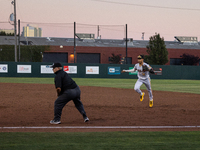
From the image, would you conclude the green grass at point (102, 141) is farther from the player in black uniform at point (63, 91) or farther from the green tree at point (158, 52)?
the green tree at point (158, 52)

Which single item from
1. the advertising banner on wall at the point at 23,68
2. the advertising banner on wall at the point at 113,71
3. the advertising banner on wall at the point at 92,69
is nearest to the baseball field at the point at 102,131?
the advertising banner on wall at the point at 23,68

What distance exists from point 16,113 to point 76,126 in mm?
3036

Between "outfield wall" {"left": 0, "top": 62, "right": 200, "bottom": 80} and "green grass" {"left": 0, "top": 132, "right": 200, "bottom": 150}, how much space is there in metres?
32.4

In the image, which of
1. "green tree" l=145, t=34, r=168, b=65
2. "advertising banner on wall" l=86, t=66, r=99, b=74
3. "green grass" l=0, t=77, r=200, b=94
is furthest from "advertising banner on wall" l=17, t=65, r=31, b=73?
"green tree" l=145, t=34, r=168, b=65

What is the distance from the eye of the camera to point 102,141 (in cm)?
557

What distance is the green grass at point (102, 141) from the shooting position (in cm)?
513

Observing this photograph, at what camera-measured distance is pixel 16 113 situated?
31.2ft

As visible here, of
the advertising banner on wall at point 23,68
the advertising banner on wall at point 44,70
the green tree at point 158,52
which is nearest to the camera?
the advertising banner on wall at point 23,68

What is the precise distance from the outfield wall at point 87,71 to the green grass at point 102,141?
106 feet

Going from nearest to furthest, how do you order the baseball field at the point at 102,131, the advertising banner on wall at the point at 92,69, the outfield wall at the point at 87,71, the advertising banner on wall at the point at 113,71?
the baseball field at the point at 102,131
the outfield wall at the point at 87,71
the advertising banner on wall at the point at 92,69
the advertising banner on wall at the point at 113,71

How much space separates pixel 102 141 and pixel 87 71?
110 feet

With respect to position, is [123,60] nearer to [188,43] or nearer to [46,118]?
[188,43]

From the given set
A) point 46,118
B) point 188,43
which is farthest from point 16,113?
point 188,43

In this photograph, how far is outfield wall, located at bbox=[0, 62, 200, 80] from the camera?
37.8m
